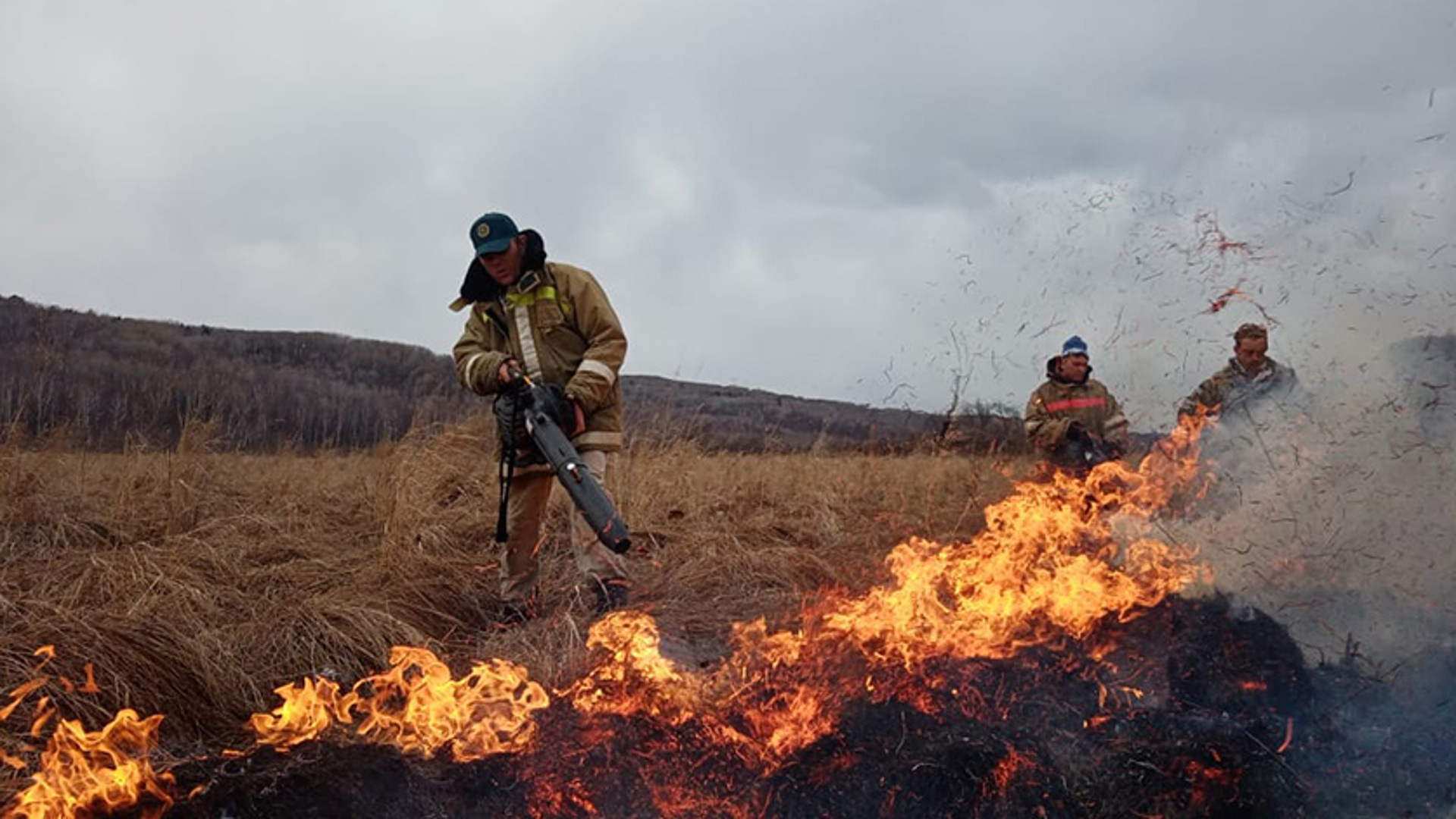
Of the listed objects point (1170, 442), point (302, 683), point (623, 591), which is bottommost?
point (302, 683)

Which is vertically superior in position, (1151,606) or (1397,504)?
(1397,504)

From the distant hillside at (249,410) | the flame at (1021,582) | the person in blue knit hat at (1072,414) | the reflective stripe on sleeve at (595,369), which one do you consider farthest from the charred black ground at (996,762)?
the distant hillside at (249,410)

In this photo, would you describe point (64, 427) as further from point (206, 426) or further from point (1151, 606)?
point (1151, 606)

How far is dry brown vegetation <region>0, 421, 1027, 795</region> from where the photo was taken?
420 centimetres

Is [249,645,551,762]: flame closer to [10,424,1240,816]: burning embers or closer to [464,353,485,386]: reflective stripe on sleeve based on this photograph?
[10,424,1240,816]: burning embers

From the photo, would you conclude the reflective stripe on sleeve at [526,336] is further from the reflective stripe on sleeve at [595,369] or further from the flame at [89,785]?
the flame at [89,785]

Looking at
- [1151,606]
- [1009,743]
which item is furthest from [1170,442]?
[1009,743]

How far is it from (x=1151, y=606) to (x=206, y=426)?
6372 mm

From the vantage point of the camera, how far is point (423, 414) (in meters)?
8.42

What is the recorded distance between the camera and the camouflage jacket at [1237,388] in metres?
5.05

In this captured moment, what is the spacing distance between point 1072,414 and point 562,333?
373cm

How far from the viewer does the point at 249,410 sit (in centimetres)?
902

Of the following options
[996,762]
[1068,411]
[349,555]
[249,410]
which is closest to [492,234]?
[349,555]

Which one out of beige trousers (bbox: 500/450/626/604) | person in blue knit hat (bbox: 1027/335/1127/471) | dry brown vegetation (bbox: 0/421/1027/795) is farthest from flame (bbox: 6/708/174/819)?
person in blue knit hat (bbox: 1027/335/1127/471)
